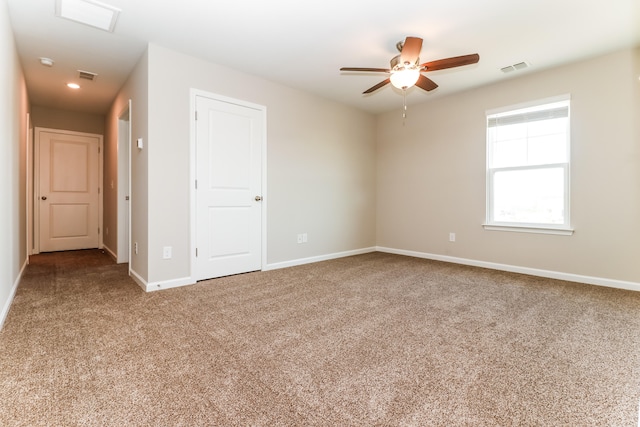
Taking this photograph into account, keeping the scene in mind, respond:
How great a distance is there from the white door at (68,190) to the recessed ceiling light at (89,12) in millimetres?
3618

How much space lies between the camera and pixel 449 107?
4.45m

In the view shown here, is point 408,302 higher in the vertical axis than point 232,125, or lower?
lower

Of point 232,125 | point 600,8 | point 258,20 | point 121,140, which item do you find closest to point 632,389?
point 600,8

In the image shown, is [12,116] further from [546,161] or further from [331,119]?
[546,161]

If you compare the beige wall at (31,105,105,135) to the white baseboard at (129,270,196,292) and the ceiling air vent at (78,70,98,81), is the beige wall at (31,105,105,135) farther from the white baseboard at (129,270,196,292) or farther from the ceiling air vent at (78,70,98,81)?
the white baseboard at (129,270,196,292)

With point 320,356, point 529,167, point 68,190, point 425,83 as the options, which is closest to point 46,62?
point 68,190

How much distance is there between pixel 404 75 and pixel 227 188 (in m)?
2.27

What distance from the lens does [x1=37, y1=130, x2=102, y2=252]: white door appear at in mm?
5168

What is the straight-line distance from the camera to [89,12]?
98.2 inches

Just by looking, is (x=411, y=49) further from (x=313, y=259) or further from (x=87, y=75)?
(x=87, y=75)

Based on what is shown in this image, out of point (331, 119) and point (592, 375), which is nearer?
point (592, 375)

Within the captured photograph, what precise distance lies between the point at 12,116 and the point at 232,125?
6.42 ft

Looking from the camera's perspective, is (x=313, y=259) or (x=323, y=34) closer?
(x=323, y=34)

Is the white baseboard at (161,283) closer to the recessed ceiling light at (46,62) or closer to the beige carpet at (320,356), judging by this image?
the beige carpet at (320,356)
